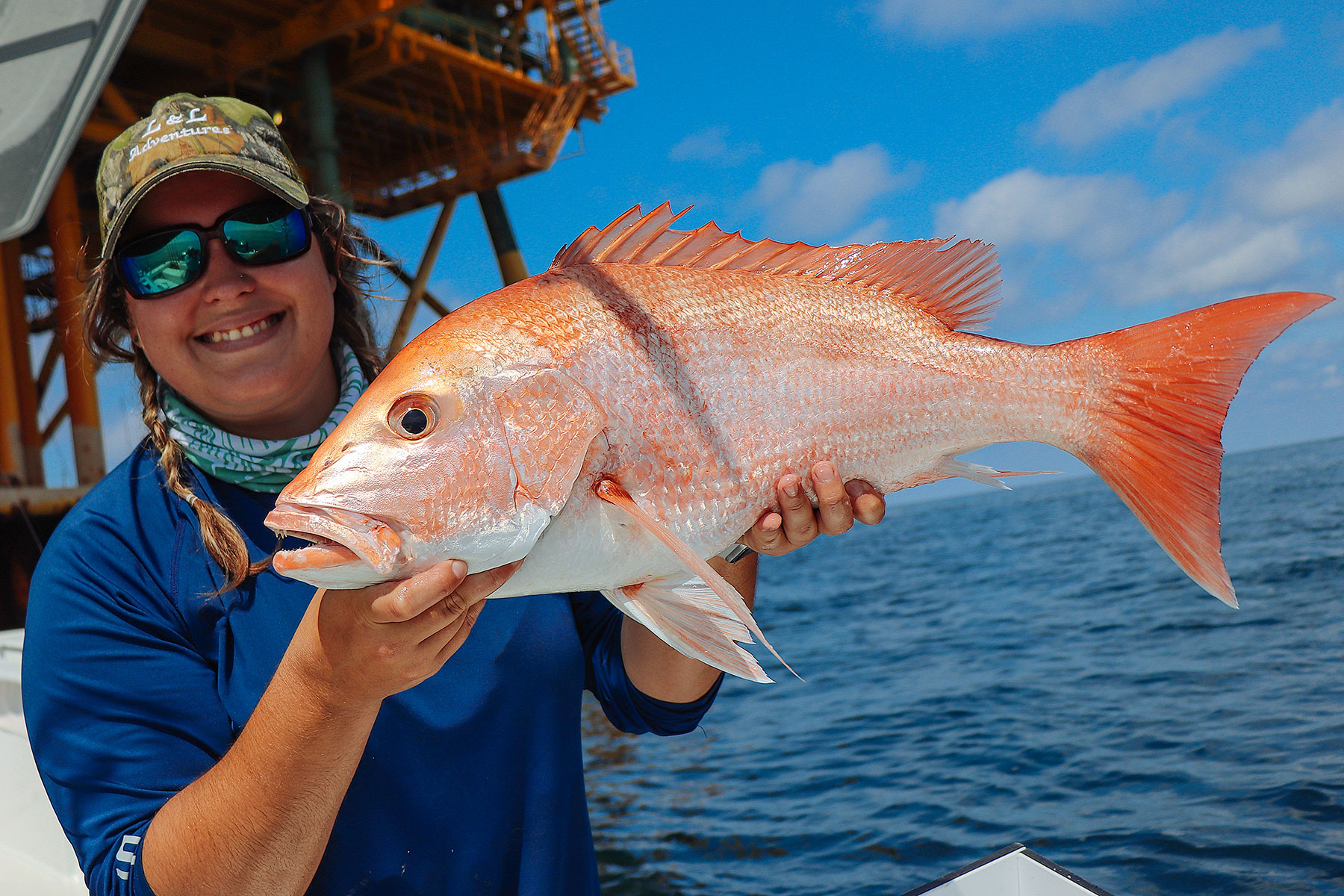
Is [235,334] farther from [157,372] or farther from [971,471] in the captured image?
[971,471]

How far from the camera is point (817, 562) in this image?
28.8 m

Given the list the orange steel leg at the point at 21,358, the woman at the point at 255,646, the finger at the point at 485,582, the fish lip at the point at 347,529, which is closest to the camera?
the fish lip at the point at 347,529

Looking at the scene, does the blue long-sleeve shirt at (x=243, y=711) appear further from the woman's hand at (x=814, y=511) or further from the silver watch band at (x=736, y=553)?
the woman's hand at (x=814, y=511)

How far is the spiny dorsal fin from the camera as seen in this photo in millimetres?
1709

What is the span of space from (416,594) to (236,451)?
897 mm

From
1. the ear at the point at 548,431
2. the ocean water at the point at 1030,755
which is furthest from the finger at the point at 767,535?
the ocean water at the point at 1030,755

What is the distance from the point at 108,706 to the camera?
157cm

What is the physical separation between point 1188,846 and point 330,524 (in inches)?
193

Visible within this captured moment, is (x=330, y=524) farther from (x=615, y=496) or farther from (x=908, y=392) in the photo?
(x=908, y=392)

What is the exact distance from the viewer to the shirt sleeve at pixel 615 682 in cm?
215

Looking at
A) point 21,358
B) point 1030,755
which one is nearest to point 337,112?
point 21,358

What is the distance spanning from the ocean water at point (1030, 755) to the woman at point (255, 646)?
3408 millimetres

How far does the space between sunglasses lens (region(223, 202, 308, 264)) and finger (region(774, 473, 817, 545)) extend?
1.11 metres

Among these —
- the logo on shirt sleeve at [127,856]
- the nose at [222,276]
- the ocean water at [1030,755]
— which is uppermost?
the nose at [222,276]
